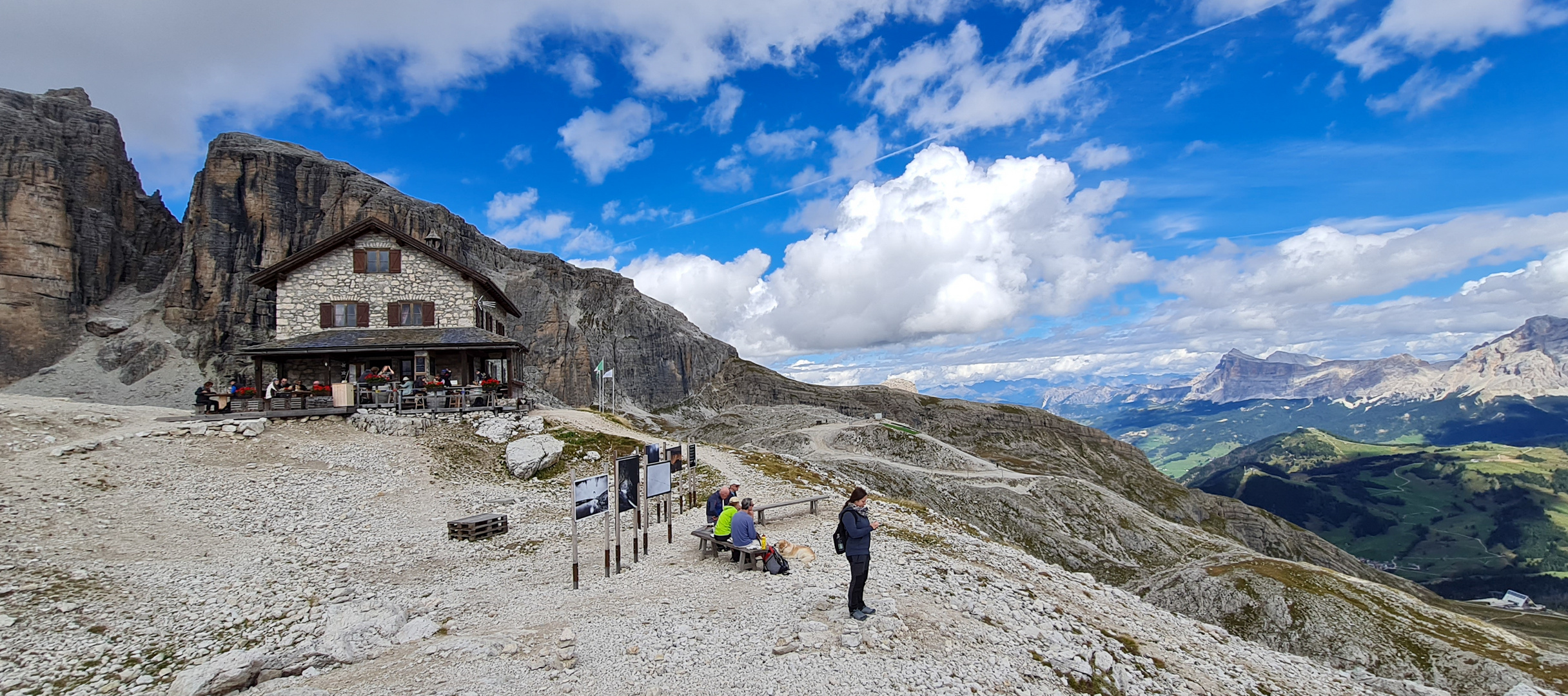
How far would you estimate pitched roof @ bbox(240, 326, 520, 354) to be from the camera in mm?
33844

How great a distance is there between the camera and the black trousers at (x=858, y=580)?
455 inches

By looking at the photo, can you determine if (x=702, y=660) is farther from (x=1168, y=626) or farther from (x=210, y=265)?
(x=210, y=265)

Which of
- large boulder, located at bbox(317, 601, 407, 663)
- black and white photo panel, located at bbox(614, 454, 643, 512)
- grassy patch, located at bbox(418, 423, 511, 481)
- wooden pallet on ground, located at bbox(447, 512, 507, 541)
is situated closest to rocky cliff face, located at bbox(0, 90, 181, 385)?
grassy patch, located at bbox(418, 423, 511, 481)

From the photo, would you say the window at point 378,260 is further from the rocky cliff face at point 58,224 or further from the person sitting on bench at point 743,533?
the rocky cliff face at point 58,224

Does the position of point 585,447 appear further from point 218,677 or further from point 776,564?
point 218,677

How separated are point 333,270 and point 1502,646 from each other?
63.4 m

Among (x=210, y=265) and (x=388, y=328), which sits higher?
(x=210, y=265)

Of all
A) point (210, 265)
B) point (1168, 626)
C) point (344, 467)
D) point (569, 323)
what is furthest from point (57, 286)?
point (1168, 626)

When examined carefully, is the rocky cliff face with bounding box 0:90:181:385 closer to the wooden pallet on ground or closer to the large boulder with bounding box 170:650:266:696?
the wooden pallet on ground

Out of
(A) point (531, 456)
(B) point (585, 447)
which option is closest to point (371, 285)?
(B) point (585, 447)

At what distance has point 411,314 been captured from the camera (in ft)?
124

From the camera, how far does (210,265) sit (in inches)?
4705

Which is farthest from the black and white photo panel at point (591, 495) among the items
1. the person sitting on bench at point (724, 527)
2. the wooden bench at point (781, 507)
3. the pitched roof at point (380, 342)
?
the pitched roof at point (380, 342)

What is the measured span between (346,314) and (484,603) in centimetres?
3158
